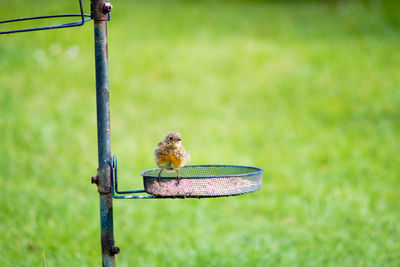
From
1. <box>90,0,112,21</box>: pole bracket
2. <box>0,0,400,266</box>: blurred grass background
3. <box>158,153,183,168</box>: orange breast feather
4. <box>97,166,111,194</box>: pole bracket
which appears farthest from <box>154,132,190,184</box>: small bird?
<box>0,0,400,266</box>: blurred grass background

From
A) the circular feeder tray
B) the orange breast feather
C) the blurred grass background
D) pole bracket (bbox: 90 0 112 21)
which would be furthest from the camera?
the blurred grass background

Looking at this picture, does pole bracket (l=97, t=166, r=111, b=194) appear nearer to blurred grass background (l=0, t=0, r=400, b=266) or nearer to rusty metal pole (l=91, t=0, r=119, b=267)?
rusty metal pole (l=91, t=0, r=119, b=267)

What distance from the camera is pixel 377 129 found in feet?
26.2

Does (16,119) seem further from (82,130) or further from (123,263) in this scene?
(123,263)

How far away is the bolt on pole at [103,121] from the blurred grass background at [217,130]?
1.70 meters

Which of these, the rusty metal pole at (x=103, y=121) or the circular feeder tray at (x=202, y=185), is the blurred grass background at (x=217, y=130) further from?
the circular feeder tray at (x=202, y=185)

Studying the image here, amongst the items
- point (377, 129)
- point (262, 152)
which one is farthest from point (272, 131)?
point (377, 129)

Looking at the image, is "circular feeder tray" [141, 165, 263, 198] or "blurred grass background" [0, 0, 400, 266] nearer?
"circular feeder tray" [141, 165, 263, 198]

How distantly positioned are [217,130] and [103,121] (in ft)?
18.6

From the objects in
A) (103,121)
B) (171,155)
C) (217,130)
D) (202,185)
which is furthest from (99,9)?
(217,130)

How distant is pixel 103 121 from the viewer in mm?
2484

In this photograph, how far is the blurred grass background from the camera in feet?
15.7

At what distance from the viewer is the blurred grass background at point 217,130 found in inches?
189

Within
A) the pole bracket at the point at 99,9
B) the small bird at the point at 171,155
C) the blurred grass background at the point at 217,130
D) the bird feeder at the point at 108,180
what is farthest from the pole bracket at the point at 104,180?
the blurred grass background at the point at 217,130
